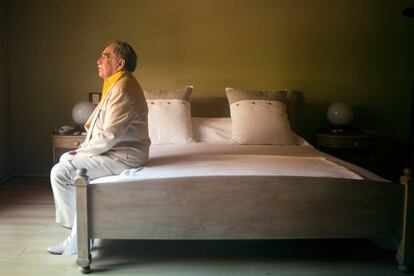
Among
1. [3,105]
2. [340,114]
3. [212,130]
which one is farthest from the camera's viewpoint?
[3,105]

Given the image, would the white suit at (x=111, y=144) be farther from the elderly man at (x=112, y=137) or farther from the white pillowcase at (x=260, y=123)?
the white pillowcase at (x=260, y=123)

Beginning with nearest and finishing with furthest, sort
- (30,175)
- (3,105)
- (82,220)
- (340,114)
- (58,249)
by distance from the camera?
(82,220) → (58,249) → (340,114) → (3,105) → (30,175)

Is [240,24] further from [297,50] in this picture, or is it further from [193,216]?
[193,216]

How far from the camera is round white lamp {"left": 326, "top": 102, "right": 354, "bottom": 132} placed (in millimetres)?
3887

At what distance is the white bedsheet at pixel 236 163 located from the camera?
234 centimetres

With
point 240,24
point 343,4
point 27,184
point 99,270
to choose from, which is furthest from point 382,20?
point 27,184

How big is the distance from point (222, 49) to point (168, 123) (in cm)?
107

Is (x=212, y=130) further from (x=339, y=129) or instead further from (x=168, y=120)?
(x=339, y=129)

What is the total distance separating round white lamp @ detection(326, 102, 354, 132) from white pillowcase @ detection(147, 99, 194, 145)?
1345 mm

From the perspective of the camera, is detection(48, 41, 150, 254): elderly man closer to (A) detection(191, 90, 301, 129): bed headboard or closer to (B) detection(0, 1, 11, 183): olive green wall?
(A) detection(191, 90, 301, 129): bed headboard

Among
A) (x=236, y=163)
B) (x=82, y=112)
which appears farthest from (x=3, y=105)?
(x=236, y=163)

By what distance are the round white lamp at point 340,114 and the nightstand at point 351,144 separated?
92mm

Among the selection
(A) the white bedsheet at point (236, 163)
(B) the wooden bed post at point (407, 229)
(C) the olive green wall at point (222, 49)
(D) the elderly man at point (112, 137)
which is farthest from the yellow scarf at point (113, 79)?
(B) the wooden bed post at point (407, 229)

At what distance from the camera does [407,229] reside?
2.25 metres
